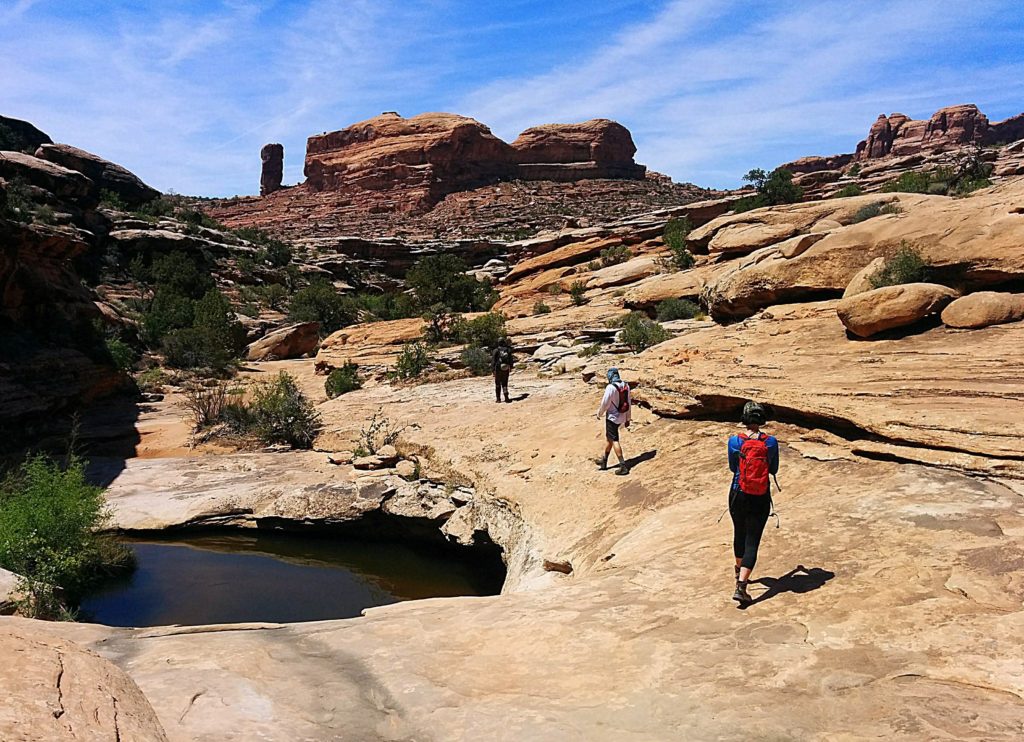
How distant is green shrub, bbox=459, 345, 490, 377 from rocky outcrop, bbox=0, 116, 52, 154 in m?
53.7

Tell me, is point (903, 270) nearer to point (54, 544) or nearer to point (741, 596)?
point (741, 596)

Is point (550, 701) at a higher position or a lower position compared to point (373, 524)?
higher

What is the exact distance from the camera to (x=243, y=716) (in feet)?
11.1

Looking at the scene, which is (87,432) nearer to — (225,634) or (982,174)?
(225,634)

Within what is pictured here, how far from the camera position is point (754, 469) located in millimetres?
Result: 5023

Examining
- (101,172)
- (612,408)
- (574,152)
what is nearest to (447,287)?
(612,408)

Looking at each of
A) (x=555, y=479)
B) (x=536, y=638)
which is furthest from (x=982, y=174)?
(x=536, y=638)

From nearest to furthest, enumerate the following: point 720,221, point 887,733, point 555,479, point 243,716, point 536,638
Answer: point 887,733 < point 243,716 < point 536,638 < point 555,479 < point 720,221

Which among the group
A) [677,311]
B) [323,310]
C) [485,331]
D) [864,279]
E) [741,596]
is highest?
[323,310]

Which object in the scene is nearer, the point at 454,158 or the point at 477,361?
the point at 477,361

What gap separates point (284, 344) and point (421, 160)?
241 ft

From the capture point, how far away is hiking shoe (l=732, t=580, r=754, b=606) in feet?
15.6

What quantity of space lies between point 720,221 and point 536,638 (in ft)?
86.7

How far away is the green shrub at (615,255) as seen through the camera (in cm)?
3594
